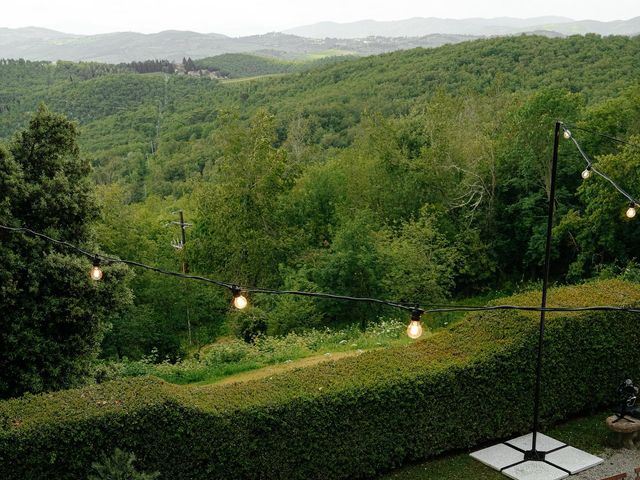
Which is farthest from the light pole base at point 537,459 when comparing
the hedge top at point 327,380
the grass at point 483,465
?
the hedge top at point 327,380

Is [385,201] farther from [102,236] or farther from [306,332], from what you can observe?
[102,236]

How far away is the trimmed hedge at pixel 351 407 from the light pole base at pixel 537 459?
0.34m

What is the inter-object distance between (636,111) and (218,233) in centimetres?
1678

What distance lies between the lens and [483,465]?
10930mm

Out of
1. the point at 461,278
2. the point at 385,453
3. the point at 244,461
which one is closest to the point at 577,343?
the point at 385,453

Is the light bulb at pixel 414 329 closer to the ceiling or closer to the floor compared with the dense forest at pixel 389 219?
closer to the ceiling

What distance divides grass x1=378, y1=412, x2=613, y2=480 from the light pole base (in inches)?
8.3

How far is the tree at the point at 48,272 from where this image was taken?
41.2 feet

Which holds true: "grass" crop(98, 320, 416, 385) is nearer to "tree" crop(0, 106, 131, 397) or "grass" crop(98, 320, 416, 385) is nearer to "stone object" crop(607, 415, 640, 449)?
"tree" crop(0, 106, 131, 397)

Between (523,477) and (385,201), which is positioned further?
(385,201)

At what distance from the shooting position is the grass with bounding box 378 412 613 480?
1068 cm

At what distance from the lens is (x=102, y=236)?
1040 inches

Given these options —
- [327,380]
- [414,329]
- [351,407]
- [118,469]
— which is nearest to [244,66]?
[327,380]

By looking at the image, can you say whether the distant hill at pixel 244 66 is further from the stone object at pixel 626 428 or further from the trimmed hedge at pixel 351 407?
the stone object at pixel 626 428
